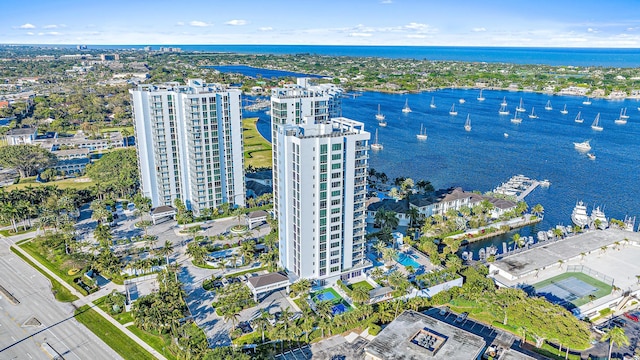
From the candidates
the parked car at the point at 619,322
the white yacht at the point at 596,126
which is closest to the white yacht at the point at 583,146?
the white yacht at the point at 596,126

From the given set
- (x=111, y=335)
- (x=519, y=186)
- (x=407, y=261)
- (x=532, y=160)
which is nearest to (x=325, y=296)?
(x=407, y=261)

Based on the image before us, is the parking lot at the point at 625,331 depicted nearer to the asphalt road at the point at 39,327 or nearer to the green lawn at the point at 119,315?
the asphalt road at the point at 39,327

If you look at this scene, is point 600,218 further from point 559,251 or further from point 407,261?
point 407,261

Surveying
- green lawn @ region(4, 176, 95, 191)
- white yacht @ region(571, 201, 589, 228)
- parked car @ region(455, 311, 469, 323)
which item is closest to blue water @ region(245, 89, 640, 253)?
white yacht @ region(571, 201, 589, 228)

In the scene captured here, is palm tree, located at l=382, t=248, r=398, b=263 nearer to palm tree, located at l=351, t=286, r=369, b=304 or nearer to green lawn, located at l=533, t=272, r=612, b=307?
palm tree, located at l=351, t=286, r=369, b=304

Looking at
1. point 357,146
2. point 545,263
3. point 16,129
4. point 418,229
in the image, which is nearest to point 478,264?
point 545,263
